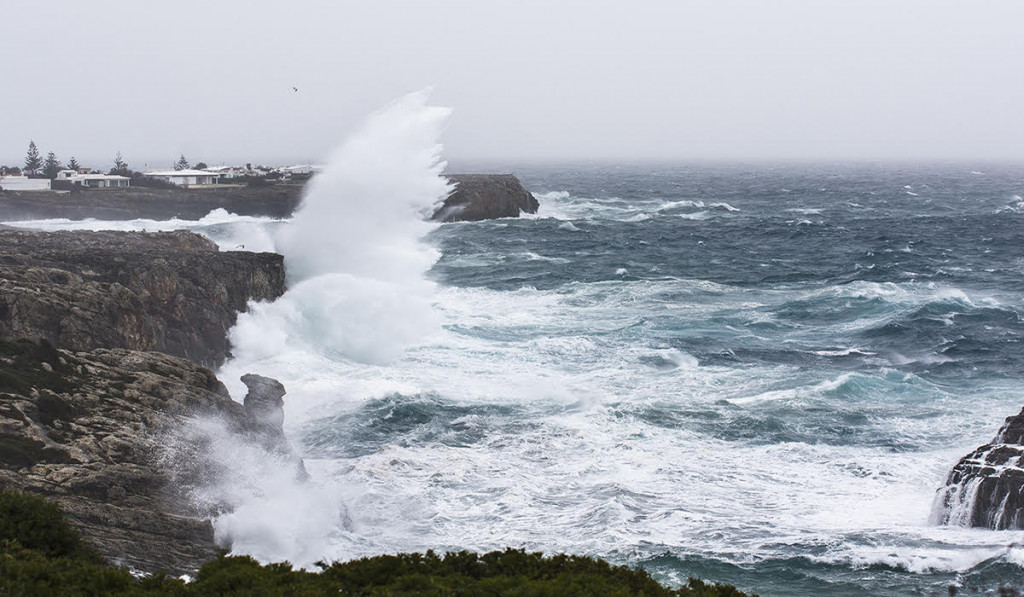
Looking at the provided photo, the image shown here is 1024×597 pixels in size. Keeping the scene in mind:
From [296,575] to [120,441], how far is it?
793 cm

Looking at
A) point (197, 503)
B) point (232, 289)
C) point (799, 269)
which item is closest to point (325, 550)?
point (197, 503)

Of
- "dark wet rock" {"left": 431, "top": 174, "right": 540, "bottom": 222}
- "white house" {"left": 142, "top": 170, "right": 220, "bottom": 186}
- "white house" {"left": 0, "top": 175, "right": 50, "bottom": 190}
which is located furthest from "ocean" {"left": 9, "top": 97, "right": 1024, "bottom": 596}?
"white house" {"left": 142, "top": 170, "right": 220, "bottom": 186}

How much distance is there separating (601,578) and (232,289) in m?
25.2

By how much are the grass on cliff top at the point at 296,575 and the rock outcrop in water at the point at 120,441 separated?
Result: 64.6 inches

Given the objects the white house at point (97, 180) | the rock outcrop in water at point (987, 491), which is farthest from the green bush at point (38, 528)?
the white house at point (97, 180)

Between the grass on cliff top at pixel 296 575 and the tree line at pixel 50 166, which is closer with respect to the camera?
the grass on cliff top at pixel 296 575

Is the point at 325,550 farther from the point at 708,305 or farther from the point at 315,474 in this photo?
the point at 708,305

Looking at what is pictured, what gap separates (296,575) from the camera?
39.1ft

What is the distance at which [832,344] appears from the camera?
33938mm

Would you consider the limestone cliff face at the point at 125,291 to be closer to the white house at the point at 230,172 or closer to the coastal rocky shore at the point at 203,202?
the coastal rocky shore at the point at 203,202

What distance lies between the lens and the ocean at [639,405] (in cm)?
1792

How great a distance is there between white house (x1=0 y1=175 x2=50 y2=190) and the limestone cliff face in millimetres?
42782

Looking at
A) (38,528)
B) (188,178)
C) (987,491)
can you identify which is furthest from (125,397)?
(188,178)

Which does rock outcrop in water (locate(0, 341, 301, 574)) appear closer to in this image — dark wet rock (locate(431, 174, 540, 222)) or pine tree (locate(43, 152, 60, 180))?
dark wet rock (locate(431, 174, 540, 222))
